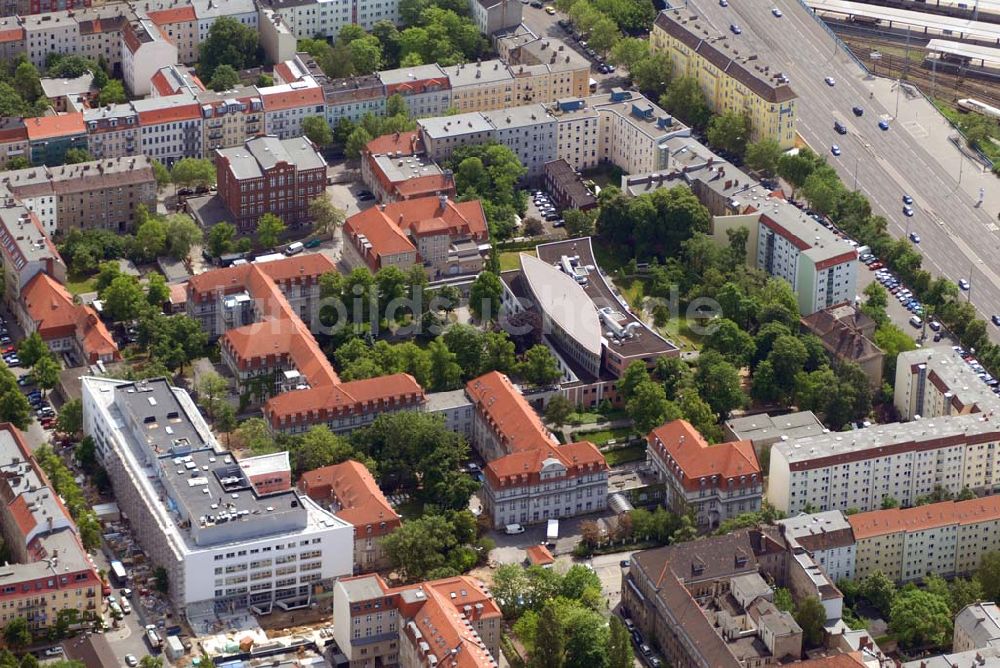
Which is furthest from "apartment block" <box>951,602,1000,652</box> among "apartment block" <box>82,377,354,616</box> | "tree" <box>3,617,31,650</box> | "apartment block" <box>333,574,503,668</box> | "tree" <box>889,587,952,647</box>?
"tree" <box>3,617,31,650</box>

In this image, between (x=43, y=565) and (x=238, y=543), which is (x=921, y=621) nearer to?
(x=238, y=543)

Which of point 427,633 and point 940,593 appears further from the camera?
point 940,593

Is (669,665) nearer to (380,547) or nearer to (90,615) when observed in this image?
(380,547)

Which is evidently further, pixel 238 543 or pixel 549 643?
pixel 238 543

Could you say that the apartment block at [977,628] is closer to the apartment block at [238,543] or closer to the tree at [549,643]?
the tree at [549,643]

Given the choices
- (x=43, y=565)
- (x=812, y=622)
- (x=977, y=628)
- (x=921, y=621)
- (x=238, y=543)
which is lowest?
(x=921, y=621)

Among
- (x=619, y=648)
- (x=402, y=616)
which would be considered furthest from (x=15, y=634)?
(x=619, y=648)

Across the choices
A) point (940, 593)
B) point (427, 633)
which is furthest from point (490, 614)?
point (940, 593)
